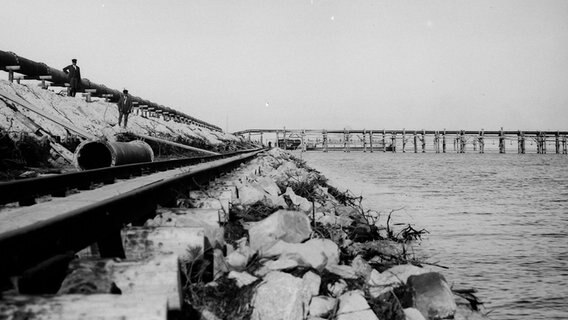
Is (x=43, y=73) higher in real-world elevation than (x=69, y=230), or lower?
higher

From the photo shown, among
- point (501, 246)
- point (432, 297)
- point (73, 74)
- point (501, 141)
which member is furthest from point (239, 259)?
point (501, 141)

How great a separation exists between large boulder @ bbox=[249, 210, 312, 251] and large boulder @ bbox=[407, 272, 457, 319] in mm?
726

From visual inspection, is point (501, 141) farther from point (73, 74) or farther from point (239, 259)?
point (239, 259)

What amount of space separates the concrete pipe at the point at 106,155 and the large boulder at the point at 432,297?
667cm

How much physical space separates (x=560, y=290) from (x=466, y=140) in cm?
8516

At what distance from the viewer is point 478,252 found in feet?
15.3

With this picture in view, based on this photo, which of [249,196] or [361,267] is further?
[249,196]

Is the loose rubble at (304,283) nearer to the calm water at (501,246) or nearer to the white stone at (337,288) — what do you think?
the white stone at (337,288)

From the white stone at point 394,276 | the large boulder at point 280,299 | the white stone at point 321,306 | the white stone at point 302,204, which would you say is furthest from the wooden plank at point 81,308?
the white stone at point 302,204

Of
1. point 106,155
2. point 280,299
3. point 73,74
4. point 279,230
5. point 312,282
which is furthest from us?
point 73,74

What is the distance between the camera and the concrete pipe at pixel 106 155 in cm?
806

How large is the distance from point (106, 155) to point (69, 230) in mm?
7932

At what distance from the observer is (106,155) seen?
893 cm

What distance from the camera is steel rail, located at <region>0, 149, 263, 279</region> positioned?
1.29m
